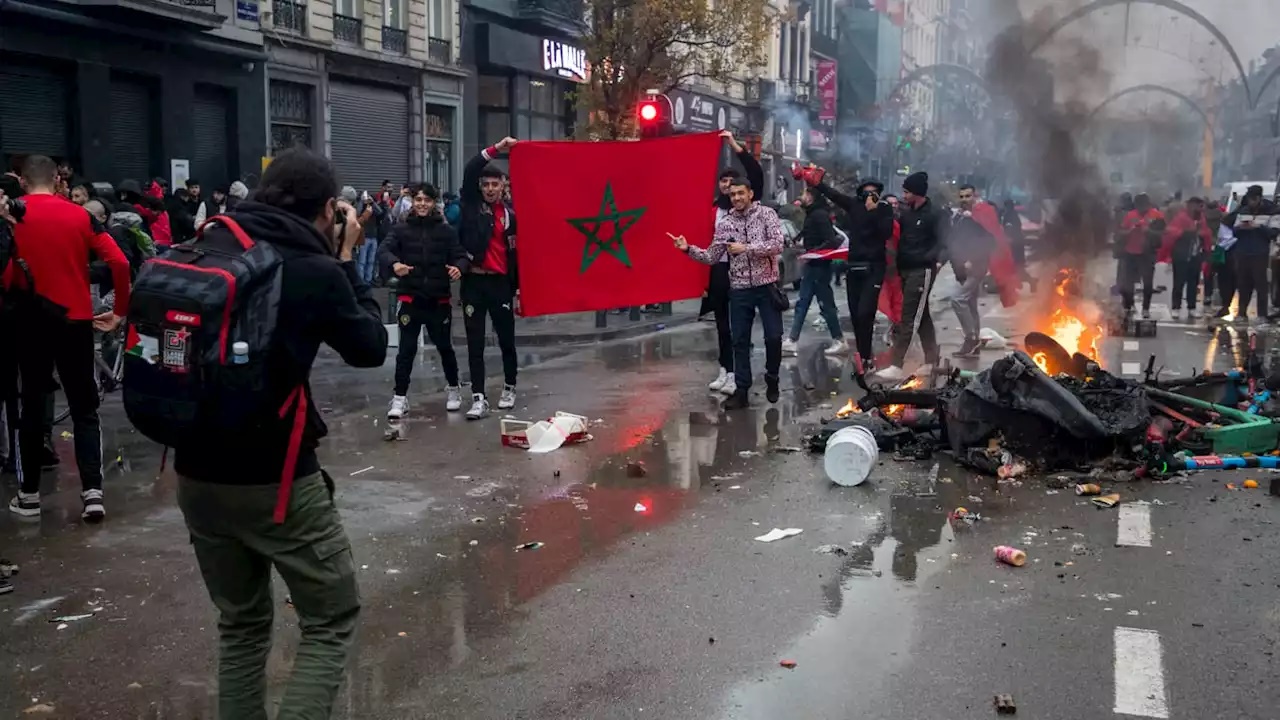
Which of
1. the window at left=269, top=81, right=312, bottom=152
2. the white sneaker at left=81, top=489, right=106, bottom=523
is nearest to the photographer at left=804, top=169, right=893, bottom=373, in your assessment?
the white sneaker at left=81, top=489, right=106, bottom=523

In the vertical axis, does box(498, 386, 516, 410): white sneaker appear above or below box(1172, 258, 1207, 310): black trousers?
below

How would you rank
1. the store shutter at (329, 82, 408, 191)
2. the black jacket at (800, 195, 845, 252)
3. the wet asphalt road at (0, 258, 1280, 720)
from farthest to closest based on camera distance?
the store shutter at (329, 82, 408, 191) → the black jacket at (800, 195, 845, 252) → the wet asphalt road at (0, 258, 1280, 720)

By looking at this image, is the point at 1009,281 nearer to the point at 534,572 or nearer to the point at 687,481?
the point at 687,481

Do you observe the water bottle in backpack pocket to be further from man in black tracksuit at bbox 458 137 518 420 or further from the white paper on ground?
man in black tracksuit at bbox 458 137 518 420

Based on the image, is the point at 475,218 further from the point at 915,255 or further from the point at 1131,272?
the point at 1131,272

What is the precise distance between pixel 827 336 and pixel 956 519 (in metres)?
9.12

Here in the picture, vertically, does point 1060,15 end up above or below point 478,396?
above

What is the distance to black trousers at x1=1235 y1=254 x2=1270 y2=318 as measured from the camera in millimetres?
17734

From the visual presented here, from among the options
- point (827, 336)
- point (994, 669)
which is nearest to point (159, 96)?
point (827, 336)

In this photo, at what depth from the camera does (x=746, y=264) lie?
32.7ft

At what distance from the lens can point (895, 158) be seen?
Result: 4531 cm

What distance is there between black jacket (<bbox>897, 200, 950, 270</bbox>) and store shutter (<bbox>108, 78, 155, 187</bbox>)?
540 inches

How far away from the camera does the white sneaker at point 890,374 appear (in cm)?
1149

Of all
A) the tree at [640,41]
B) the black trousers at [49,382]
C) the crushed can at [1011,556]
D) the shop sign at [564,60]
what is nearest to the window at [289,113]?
the tree at [640,41]
